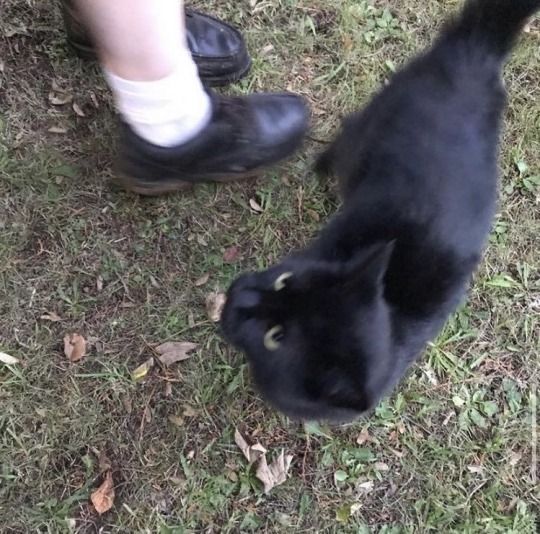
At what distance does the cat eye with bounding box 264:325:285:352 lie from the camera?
5.39 ft

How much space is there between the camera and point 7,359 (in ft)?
7.23

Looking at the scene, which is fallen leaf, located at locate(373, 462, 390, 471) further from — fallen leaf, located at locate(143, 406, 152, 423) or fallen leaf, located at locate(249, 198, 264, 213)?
fallen leaf, located at locate(249, 198, 264, 213)

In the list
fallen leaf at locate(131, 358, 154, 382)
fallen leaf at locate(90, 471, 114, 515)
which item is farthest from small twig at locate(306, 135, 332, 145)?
fallen leaf at locate(90, 471, 114, 515)

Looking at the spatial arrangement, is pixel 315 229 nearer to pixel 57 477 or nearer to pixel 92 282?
pixel 92 282

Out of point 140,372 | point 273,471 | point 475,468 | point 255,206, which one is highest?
point 255,206

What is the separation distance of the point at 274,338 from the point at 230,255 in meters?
0.70

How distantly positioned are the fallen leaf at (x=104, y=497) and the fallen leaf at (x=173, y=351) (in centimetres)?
38

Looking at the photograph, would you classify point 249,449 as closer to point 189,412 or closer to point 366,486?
point 189,412

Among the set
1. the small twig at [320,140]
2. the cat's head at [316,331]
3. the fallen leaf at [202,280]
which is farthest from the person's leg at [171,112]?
the cat's head at [316,331]

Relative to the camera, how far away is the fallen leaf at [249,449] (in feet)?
7.25

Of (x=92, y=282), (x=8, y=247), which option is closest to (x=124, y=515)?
(x=92, y=282)

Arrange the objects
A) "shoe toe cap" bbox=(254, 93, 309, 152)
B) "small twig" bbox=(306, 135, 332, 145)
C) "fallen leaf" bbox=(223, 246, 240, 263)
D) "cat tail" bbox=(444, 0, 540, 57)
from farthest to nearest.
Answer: "small twig" bbox=(306, 135, 332, 145) → "fallen leaf" bbox=(223, 246, 240, 263) → "shoe toe cap" bbox=(254, 93, 309, 152) → "cat tail" bbox=(444, 0, 540, 57)

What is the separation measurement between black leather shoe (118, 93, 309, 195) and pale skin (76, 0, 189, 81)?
0.89 ft

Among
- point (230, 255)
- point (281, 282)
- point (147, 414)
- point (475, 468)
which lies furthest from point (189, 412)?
point (475, 468)
